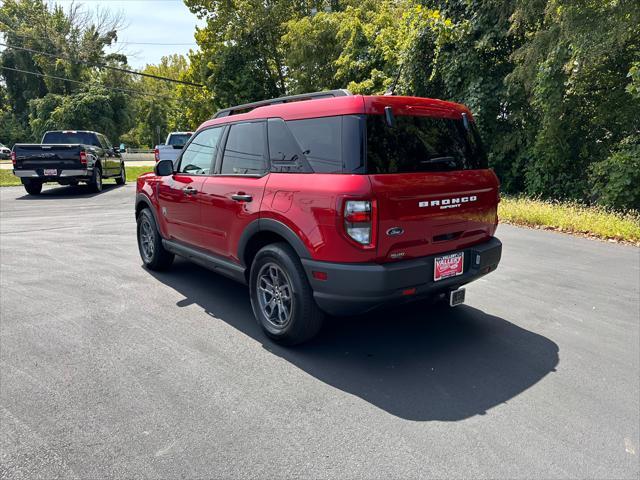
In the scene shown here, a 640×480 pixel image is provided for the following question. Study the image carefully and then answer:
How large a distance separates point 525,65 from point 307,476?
37.7 feet

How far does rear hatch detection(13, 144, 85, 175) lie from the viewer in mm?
13219

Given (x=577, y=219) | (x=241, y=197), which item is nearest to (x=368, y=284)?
(x=241, y=197)

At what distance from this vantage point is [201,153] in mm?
4887

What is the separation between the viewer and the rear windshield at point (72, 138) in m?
15.4

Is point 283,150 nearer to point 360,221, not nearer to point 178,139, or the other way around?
point 360,221

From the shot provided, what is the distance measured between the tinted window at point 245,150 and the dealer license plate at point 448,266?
63.0 inches

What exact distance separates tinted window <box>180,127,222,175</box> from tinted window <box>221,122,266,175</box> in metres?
0.25

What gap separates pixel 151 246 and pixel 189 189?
1.48 meters

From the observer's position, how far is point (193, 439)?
2578 millimetres

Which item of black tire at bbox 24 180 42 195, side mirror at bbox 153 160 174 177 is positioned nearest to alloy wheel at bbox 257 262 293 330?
side mirror at bbox 153 160 174 177

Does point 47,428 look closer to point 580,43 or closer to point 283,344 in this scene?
point 283,344

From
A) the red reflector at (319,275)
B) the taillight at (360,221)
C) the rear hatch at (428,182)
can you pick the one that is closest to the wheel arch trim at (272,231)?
the red reflector at (319,275)

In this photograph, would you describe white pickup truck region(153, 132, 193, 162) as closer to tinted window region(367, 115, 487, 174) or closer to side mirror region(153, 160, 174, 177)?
side mirror region(153, 160, 174, 177)

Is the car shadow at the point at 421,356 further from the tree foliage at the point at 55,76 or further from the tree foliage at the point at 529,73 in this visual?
the tree foliage at the point at 55,76
